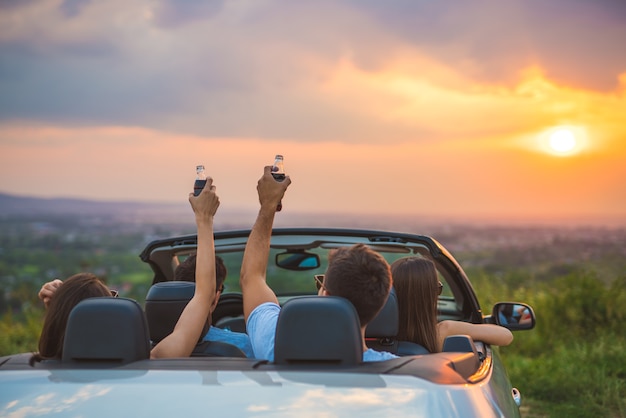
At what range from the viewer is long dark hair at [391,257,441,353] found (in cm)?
444

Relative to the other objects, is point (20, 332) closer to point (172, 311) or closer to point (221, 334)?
point (221, 334)

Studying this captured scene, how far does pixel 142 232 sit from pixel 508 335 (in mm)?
29640

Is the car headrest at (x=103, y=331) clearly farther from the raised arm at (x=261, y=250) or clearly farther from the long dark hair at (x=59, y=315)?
the raised arm at (x=261, y=250)

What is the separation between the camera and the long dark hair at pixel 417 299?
14.6 feet

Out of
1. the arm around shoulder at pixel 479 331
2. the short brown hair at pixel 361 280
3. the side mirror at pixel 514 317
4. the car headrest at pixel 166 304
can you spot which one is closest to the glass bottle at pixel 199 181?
the car headrest at pixel 166 304

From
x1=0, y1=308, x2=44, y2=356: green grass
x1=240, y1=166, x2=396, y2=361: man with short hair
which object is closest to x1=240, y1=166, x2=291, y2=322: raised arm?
x1=240, y1=166, x2=396, y2=361: man with short hair

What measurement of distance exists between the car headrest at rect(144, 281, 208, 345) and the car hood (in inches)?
42.2

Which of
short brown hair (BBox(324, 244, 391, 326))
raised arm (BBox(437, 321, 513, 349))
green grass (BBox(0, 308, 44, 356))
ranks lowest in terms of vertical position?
green grass (BBox(0, 308, 44, 356))

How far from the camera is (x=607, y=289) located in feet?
35.7

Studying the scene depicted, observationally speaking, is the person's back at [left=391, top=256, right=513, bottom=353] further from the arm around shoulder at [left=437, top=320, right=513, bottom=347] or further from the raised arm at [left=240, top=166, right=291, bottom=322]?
the raised arm at [left=240, top=166, right=291, bottom=322]

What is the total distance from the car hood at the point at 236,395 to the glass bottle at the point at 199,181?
1.15 metres

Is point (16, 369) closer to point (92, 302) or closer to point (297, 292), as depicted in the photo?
point (92, 302)

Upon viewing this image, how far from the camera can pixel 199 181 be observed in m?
3.93

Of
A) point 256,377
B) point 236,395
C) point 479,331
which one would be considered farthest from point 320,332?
point 479,331
